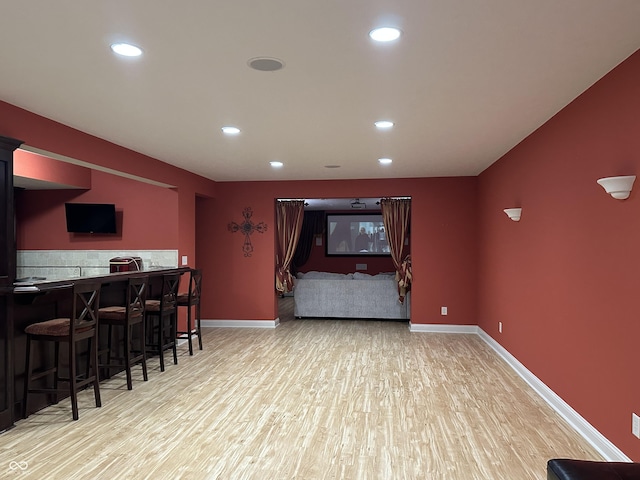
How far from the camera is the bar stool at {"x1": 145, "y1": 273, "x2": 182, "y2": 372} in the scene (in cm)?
514

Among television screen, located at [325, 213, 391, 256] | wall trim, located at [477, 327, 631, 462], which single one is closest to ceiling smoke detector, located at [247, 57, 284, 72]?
wall trim, located at [477, 327, 631, 462]

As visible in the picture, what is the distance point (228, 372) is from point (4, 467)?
2.38 m

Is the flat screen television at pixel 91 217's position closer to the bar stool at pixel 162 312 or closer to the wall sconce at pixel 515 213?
the bar stool at pixel 162 312

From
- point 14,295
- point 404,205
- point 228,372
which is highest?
point 404,205

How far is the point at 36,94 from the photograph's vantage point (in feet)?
10.7

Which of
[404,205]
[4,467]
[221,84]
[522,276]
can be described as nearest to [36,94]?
[221,84]

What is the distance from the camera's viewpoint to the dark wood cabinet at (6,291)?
3451mm

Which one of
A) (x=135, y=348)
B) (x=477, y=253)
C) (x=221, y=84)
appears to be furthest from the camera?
(x=477, y=253)

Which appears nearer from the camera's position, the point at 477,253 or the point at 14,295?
the point at 14,295

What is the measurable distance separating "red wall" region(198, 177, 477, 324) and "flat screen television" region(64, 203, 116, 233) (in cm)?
167

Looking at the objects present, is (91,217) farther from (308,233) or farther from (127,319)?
(308,233)

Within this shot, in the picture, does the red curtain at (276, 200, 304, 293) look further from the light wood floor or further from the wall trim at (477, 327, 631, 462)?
the wall trim at (477, 327, 631, 462)

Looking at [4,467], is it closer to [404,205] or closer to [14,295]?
[14,295]

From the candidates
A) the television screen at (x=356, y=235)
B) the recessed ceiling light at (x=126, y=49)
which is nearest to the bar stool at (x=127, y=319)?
the recessed ceiling light at (x=126, y=49)
